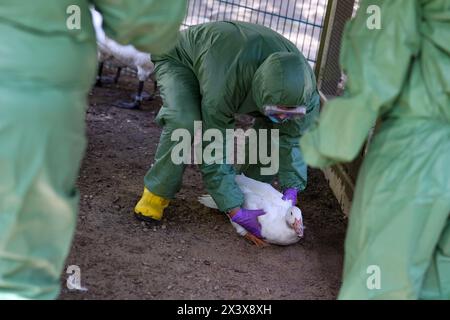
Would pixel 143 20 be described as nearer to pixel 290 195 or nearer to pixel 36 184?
pixel 36 184

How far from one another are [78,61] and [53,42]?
91 mm

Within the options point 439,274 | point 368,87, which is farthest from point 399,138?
point 439,274

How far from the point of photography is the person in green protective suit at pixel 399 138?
2.28 m

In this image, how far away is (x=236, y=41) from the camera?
379 centimetres

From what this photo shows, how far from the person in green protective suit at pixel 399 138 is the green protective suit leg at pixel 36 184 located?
2.49 feet

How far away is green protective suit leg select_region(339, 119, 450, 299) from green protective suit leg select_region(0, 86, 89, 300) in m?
0.96

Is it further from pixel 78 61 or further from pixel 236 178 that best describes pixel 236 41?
pixel 78 61

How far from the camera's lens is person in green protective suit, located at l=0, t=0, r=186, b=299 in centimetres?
206

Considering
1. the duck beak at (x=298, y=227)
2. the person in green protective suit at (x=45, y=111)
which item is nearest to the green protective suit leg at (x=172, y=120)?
the duck beak at (x=298, y=227)

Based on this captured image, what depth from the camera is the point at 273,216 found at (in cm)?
378

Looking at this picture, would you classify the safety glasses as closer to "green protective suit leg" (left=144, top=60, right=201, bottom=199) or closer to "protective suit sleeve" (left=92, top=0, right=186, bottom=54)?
"green protective suit leg" (left=144, top=60, right=201, bottom=199)

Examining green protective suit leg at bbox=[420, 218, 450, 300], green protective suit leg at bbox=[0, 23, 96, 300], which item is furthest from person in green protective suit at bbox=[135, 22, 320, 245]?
green protective suit leg at bbox=[0, 23, 96, 300]

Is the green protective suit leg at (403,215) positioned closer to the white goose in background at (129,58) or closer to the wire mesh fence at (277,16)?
the wire mesh fence at (277,16)
